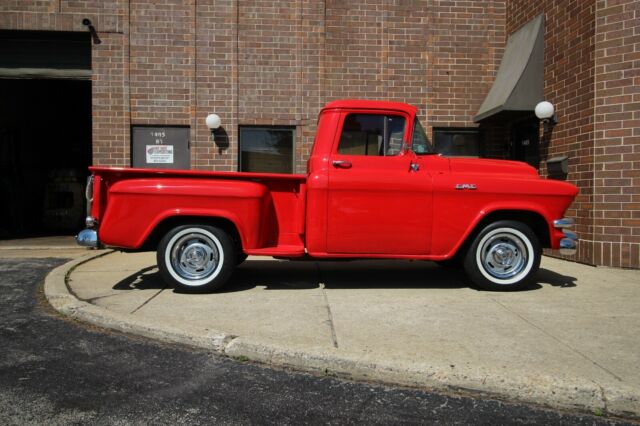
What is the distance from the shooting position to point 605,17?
25.4ft

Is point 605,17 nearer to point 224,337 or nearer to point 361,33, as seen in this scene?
point 361,33

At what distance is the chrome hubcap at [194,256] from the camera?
18.8 feet

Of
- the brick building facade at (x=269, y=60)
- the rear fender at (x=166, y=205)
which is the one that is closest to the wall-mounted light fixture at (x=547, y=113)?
the brick building facade at (x=269, y=60)

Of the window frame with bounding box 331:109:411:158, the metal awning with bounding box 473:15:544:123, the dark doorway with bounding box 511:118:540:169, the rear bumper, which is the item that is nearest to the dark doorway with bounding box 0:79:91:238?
the rear bumper

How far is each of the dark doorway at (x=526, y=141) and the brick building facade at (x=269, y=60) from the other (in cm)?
22

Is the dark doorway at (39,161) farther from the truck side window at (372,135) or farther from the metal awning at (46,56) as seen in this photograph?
the truck side window at (372,135)

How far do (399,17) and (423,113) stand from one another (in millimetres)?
2058

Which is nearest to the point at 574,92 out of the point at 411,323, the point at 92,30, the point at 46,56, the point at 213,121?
the point at 411,323

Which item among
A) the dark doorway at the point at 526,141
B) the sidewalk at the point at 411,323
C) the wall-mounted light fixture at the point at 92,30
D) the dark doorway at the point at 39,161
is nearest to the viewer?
the sidewalk at the point at 411,323

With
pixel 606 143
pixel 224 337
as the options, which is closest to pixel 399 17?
pixel 606 143

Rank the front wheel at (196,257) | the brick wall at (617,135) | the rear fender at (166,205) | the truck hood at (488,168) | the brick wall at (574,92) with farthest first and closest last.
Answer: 1. the brick wall at (574,92)
2. the brick wall at (617,135)
3. the truck hood at (488,168)
4. the front wheel at (196,257)
5. the rear fender at (166,205)

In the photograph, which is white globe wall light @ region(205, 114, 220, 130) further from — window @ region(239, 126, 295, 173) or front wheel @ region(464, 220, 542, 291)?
front wheel @ region(464, 220, 542, 291)

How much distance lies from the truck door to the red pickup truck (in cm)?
1

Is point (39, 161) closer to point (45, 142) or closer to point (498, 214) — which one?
point (45, 142)
